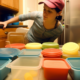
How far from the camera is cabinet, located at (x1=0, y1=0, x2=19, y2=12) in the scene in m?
1.45

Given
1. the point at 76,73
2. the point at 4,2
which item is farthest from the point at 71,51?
the point at 4,2

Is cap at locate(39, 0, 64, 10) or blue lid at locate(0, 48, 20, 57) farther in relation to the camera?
cap at locate(39, 0, 64, 10)

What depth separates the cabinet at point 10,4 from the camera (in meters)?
1.45

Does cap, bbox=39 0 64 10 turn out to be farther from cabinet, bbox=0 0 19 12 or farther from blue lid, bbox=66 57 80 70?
cabinet, bbox=0 0 19 12

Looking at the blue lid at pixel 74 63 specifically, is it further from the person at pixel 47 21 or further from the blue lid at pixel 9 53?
the person at pixel 47 21

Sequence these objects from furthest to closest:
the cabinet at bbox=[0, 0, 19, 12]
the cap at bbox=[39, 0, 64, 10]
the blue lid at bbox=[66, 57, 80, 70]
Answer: the cabinet at bbox=[0, 0, 19, 12]
the cap at bbox=[39, 0, 64, 10]
the blue lid at bbox=[66, 57, 80, 70]

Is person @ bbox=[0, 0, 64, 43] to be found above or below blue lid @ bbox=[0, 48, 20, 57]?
above

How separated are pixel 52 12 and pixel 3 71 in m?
0.65

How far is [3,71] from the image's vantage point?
364 mm

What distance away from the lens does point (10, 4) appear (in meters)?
1.63

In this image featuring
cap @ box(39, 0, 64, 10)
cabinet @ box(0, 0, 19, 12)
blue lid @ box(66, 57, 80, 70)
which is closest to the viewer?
blue lid @ box(66, 57, 80, 70)

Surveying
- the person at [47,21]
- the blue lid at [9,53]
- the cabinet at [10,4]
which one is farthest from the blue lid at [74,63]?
the cabinet at [10,4]

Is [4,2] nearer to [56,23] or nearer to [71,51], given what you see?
[56,23]

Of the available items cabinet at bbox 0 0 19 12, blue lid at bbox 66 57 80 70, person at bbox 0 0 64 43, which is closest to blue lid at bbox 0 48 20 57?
blue lid at bbox 66 57 80 70
